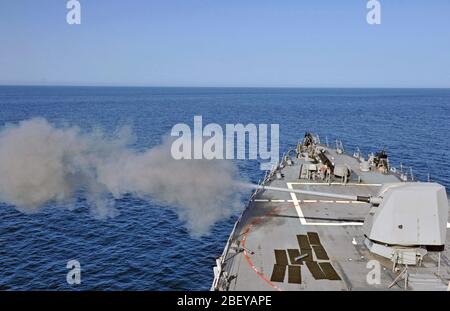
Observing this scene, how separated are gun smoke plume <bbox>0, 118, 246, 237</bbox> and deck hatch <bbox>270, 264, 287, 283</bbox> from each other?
10.6 metres

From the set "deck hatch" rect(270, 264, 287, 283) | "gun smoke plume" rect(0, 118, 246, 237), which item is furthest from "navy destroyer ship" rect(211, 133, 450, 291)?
"gun smoke plume" rect(0, 118, 246, 237)

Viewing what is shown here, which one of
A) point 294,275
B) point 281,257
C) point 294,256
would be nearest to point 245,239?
point 281,257

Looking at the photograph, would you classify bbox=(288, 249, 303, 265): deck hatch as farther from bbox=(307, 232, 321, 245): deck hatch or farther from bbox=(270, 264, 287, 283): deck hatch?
bbox=(307, 232, 321, 245): deck hatch

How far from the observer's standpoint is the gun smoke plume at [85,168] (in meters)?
19.7

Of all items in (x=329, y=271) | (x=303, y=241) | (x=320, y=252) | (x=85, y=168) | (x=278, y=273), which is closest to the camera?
(x=278, y=273)

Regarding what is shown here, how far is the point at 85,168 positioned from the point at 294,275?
63.6 ft

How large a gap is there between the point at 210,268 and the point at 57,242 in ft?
44.1

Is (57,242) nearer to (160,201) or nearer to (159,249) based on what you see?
(159,249)

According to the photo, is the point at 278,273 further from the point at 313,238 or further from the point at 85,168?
the point at 85,168

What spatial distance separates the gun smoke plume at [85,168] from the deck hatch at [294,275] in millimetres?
10945

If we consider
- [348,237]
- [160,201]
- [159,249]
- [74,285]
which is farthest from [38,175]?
[160,201]

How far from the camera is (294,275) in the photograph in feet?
61.7

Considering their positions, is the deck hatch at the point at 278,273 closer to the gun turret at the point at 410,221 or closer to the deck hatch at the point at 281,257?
the deck hatch at the point at 281,257

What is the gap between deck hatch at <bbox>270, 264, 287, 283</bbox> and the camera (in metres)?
18.4
